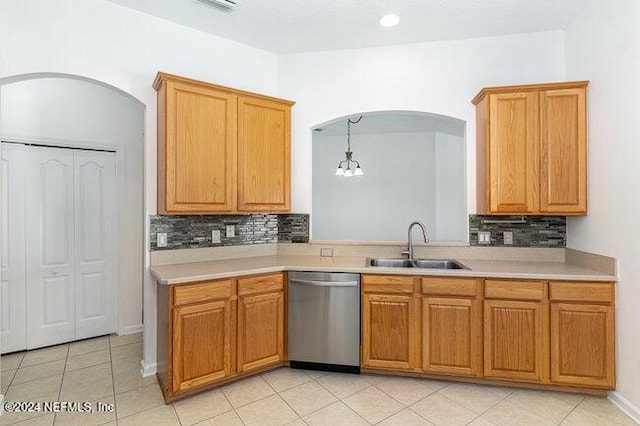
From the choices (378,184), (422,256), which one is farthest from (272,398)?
(378,184)

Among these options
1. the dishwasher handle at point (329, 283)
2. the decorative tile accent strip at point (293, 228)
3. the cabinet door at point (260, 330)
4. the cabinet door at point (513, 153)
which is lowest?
the cabinet door at point (260, 330)

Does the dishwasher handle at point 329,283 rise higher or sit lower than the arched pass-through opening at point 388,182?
lower

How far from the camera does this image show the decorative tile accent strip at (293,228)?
3.50 m

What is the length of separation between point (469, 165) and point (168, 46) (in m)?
2.94

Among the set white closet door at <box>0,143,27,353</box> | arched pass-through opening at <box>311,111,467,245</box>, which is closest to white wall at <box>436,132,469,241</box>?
arched pass-through opening at <box>311,111,467,245</box>

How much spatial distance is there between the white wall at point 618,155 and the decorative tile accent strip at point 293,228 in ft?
7.97

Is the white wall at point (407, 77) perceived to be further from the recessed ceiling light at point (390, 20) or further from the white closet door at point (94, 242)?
the white closet door at point (94, 242)

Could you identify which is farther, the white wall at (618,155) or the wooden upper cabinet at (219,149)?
the wooden upper cabinet at (219,149)

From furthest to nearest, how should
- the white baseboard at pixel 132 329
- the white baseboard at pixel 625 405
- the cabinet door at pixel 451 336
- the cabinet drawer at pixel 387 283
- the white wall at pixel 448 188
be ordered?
the white wall at pixel 448 188 → the white baseboard at pixel 132 329 → the cabinet drawer at pixel 387 283 → the cabinet door at pixel 451 336 → the white baseboard at pixel 625 405

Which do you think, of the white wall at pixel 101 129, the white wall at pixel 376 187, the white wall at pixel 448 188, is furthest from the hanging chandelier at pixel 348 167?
the white wall at pixel 101 129

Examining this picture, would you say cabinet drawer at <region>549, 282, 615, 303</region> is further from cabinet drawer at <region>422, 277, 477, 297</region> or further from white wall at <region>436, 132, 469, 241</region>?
white wall at <region>436, 132, 469, 241</region>

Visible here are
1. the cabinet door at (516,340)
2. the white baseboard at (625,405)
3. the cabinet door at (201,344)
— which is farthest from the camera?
the cabinet door at (516,340)

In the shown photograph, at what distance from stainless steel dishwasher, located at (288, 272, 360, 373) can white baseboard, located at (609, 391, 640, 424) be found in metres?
1.78

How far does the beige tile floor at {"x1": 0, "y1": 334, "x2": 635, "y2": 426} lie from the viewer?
7.09ft
